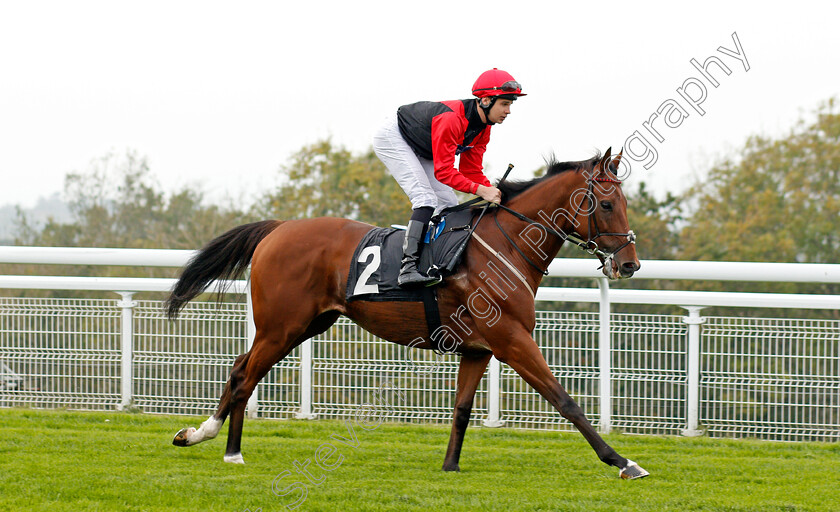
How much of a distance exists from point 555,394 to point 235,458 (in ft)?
5.90

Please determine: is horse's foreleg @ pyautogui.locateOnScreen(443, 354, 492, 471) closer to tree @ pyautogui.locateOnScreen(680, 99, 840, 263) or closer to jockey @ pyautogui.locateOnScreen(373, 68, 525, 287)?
jockey @ pyautogui.locateOnScreen(373, 68, 525, 287)

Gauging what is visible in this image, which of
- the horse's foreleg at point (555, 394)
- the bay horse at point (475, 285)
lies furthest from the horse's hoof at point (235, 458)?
the horse's foreleg at point (555, 394)

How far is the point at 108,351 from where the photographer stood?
641 cm

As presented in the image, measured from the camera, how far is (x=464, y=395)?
4.63 meters

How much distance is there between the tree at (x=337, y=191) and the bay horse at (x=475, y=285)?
12035 mm

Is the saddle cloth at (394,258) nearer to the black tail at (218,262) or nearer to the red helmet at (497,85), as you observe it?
the red helmet at (497,85)

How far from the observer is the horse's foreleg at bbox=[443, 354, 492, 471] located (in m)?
4.57

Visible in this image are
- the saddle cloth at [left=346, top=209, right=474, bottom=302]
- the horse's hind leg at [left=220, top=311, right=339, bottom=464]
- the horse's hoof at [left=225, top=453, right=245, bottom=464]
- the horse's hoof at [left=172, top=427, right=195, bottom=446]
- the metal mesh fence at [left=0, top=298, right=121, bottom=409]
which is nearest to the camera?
the saddle cloth at [left=346, top=209, right=474, bottom=302]

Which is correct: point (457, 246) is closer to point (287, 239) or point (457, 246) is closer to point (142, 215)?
point (287, 239)

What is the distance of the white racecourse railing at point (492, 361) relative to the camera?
5.66 m

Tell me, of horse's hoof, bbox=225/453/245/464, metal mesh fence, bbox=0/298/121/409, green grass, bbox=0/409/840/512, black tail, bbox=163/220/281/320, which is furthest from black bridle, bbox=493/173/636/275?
metal mesh fence, bbox=0/298/121/409

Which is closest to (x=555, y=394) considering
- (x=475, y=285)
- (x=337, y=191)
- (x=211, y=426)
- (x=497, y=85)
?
(x=475, y=285)

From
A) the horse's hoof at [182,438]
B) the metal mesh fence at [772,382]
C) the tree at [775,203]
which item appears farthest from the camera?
the tree at [775,203]

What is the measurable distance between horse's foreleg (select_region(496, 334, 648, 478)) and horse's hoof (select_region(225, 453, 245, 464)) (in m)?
1.56
